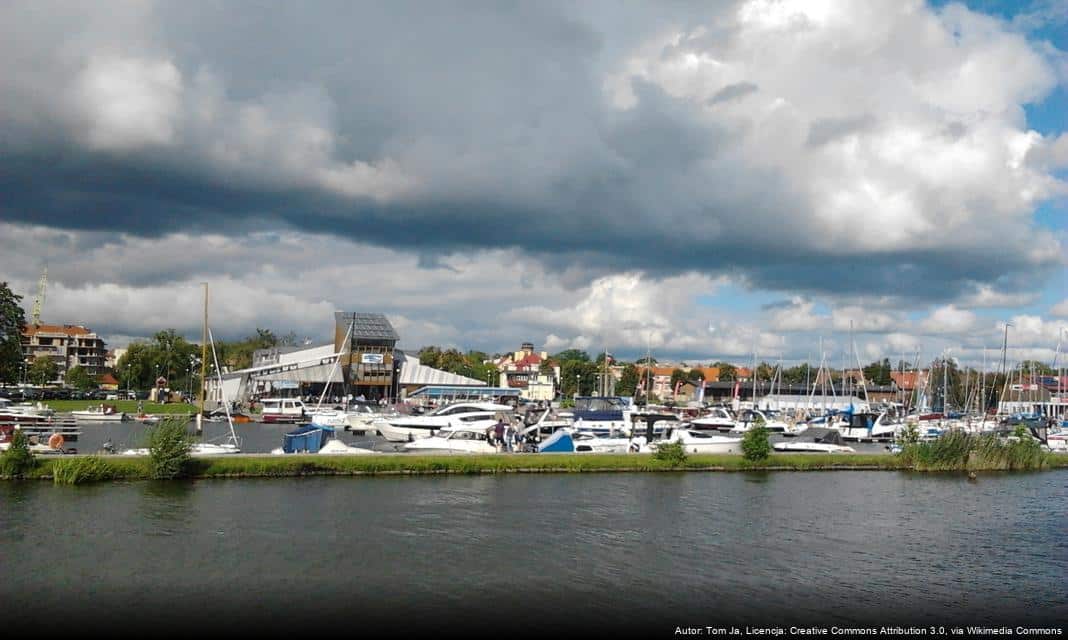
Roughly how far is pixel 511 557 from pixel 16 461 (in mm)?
24063

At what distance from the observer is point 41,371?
156375 mm

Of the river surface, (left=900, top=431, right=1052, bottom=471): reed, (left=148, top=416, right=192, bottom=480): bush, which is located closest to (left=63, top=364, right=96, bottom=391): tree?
the river surface

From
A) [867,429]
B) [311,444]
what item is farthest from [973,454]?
[311,444]

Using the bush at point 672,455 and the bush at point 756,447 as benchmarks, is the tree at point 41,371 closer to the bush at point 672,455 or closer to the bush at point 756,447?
the bush at point 672,455

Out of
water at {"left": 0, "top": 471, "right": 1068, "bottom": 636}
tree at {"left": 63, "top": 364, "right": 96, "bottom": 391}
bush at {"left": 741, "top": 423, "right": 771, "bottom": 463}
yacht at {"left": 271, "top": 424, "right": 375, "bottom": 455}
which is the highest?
tree at {"left": 63, "top": 364, "right": 96, "bottom": 391}

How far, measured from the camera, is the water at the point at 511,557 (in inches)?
774

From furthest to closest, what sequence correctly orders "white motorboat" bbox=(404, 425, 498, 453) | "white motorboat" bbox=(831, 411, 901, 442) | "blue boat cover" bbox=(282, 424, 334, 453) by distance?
1. "white motorboat" bbox=(831, 411, 901, 442)
2. "white motorboat" bbox=(404, 425, 498, 453)
3. "blue boat cover" bbox=(282, 424, 334, 453)

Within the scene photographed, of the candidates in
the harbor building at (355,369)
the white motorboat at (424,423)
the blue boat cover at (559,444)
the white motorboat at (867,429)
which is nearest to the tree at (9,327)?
the harbor building at (355,369)

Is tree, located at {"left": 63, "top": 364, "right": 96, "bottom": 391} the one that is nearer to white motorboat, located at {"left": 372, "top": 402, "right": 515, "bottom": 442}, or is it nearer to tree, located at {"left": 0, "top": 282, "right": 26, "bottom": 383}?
tree, located at {"left": 0, "top": 282, "right": 26, "bottom": 383}

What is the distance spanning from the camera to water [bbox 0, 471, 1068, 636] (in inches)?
774

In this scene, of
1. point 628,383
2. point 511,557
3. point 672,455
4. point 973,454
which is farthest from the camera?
point 628,383

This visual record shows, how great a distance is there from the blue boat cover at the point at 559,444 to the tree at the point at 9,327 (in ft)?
217

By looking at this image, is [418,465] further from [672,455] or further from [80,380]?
[80,380]

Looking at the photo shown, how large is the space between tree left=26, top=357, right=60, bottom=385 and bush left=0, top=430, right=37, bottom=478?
136m
